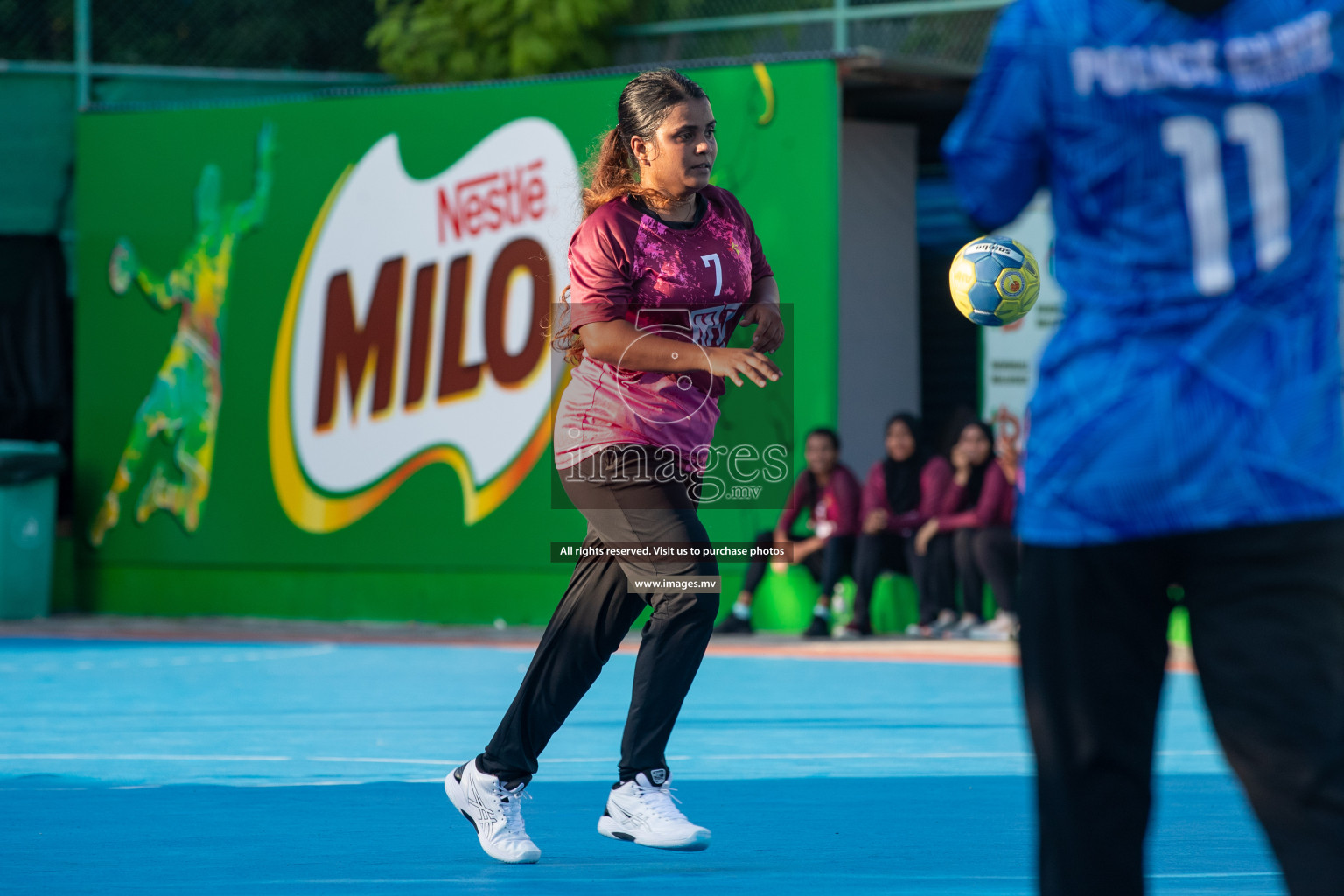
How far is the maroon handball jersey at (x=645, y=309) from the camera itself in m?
4.80

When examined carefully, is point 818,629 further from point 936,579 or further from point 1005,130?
point 1005,130

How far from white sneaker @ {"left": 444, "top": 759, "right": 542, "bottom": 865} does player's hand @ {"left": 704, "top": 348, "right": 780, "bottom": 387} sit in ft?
4.24

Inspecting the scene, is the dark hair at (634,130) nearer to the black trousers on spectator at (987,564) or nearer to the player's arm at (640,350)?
the player's arm at (640,350)

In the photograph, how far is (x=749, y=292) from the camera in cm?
510

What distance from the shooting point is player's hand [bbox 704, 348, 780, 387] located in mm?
4414

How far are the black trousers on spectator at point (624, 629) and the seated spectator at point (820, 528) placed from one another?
8634mm

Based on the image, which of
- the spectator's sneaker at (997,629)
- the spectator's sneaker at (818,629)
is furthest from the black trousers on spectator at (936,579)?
the spectator's sneaker at (818,629)

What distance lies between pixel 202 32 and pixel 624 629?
51.3ft

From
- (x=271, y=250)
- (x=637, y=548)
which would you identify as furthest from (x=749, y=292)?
(x=271, y=250)

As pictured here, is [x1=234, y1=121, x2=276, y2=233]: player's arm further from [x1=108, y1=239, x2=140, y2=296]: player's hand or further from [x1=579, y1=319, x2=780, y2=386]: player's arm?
[x1=579, y1=319, x2=780, y2=386]: player's arm

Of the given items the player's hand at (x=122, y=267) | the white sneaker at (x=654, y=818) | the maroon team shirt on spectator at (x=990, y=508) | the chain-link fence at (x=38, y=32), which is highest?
the chain-link fence at (x=38, y=32)

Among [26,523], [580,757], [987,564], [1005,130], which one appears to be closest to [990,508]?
[987,564]

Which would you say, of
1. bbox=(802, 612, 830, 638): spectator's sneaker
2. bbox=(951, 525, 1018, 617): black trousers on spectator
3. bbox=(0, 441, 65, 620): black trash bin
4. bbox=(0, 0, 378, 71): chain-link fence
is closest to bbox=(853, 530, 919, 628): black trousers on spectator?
bbox=(802, 612, 830, 638): spectator's sneaker

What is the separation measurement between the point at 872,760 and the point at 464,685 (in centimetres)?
364
